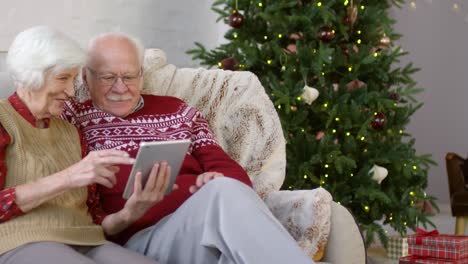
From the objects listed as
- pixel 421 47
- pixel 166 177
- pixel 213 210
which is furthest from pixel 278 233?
pixel 421 47

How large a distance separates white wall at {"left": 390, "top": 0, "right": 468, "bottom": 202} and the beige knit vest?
5292 mm

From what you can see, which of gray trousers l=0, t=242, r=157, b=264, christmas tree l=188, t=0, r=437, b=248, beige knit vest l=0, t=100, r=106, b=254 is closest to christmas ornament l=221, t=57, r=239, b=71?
christmas tree l=188, t=0, r=437, b=248

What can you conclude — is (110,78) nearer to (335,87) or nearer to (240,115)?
(240,115)

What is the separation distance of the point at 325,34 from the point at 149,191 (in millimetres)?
2132

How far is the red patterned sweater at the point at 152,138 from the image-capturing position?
1978 millimetres

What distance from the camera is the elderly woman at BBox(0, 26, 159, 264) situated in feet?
5.23

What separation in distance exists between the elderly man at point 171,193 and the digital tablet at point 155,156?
0.07 feet

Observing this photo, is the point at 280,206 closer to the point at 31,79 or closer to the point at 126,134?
the point at 126,134

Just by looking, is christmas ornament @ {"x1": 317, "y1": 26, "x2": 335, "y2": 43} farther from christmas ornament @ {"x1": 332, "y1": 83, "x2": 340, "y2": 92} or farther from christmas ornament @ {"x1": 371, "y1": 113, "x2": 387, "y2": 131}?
christmas ornament @ {"x1": 371, "y1": 113, "x2": 387, "y2": 131}

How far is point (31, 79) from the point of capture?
5.74 feet

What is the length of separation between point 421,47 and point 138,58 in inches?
203

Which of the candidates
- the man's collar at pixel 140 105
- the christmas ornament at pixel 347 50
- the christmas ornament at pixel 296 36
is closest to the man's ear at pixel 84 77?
the man's collar at pixel 140 105

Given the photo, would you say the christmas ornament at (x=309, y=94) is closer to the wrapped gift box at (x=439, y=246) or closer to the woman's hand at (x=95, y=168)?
the wrapped gift box at (x=439, y=246)

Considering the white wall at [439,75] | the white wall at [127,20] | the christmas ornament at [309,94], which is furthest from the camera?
the white wall at [439,75]
